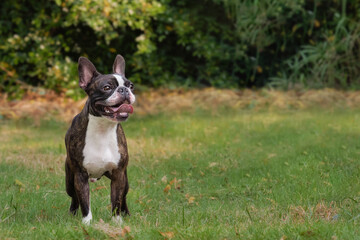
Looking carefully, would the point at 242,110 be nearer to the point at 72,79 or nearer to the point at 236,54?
the point at 236,54

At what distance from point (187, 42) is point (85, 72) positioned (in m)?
8.11

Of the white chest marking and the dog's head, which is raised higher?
the dog's head

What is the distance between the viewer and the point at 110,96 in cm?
402

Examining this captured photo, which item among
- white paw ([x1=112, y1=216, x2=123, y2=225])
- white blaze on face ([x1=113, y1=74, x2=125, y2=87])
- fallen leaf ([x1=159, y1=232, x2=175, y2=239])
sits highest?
white blaze on face ([x1=113, y1=74, x2=125, y2=87])

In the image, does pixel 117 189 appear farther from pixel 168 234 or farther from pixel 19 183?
pixel 19 183

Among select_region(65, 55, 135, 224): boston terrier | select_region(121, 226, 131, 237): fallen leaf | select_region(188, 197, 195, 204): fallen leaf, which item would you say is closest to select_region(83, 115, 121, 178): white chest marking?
select_region(65, 55, 135, 224): boston terrier

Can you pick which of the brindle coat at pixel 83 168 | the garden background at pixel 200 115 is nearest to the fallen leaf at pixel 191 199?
the garden background at pixel 200 115

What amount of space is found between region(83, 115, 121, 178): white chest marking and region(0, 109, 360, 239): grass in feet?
1.39

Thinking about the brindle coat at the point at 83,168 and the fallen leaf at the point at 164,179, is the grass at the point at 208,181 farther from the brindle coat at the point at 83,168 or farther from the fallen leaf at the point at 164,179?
the brindle coat at the point at 83,168

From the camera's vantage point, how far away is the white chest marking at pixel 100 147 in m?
4.10

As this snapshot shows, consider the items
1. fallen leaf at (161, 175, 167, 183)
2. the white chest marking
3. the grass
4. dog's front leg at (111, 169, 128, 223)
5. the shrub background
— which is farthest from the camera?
the shrub background

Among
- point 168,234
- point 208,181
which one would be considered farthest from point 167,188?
point 168,234

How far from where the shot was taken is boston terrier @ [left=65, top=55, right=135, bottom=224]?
4.04 metres

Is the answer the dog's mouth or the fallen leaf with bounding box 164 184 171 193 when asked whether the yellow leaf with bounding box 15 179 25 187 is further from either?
the dog's mouth
